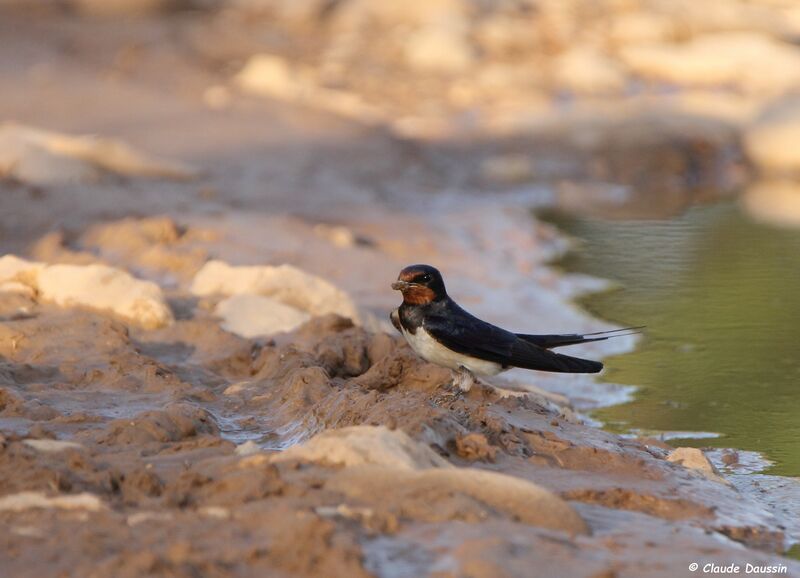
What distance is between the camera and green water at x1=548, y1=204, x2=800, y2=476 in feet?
16.7

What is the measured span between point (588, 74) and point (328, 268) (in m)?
5.75

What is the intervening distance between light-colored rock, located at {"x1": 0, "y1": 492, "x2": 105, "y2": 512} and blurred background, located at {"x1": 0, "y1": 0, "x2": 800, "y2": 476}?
2435 mm

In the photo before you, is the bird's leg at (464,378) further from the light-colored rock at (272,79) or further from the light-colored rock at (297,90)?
the light-colored rock at (272,79)

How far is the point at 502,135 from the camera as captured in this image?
35.2 ft

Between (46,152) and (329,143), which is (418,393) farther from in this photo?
(329,143)

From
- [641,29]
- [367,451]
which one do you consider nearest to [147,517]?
[367,451]

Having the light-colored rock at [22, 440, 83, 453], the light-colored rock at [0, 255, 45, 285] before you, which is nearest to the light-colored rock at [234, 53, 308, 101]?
the light-colored rock at [0, 255, 45, 285]

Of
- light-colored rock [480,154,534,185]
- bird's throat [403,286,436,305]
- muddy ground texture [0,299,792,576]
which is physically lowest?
muddy ground texture [0,299,792,576]

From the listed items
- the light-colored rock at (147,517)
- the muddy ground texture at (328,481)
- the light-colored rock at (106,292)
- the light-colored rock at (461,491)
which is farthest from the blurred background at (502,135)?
the light-colored rock at (147,517)

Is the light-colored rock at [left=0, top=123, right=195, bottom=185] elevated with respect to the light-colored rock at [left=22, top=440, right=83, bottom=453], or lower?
elevated

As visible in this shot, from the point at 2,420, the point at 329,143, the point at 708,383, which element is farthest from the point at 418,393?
the point at 329,143

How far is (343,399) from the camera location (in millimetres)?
3838

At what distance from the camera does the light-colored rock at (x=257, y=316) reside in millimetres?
5281

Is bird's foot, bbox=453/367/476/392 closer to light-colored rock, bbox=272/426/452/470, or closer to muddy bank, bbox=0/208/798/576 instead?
muddy bank, bbox=0/208/798/576
